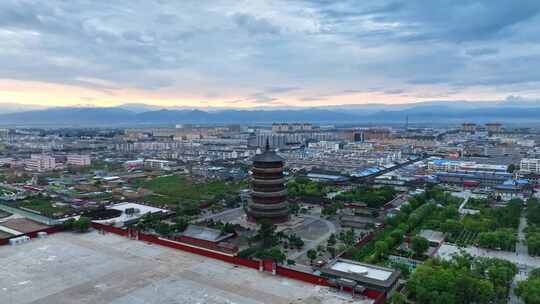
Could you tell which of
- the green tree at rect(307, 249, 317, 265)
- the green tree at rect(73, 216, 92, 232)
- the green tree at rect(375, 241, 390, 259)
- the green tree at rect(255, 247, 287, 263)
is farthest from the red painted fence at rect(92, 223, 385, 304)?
the green tree at rect(375, 241, 390, 259)

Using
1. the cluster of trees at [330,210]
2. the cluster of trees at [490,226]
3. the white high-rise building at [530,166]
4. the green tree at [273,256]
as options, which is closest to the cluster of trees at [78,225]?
the green tree at [273,256]

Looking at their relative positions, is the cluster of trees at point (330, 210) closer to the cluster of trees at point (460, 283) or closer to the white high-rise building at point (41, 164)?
the cluster of trees at point (460, 283)

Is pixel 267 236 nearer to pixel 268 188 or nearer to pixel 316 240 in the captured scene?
pixel 316 240

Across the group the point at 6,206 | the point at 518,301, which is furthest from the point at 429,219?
the point at 6,206

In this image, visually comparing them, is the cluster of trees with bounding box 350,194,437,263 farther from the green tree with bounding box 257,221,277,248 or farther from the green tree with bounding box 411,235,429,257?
the green tree with bounding box 257,221,277,248

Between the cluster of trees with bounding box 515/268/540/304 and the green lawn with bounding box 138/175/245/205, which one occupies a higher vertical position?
the cluster of trees with bounding box 515/268/540/304

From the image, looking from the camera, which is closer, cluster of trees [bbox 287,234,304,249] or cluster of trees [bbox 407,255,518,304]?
cluster of trees [bbox 407,255,518,304]
